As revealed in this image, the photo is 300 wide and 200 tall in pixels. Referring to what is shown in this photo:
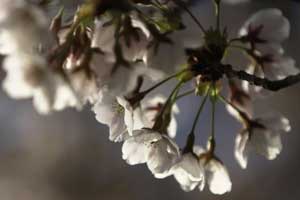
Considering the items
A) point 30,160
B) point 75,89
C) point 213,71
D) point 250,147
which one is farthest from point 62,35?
point 30,160

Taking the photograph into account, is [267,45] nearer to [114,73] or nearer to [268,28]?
[268,28]

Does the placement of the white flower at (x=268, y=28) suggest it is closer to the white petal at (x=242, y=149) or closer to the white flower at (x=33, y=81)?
the white petal at (x=242, y=149)

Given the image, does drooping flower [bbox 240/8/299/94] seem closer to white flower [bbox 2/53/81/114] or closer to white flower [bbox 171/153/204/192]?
white flower [bbox 171/153/204/192]

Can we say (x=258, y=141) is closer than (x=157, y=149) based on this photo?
No

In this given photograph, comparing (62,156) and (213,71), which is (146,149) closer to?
(213,71)

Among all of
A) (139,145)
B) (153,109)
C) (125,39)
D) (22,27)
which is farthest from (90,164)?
(22,27)

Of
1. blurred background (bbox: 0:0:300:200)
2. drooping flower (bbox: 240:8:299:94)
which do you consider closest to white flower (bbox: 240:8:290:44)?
drooping flower (bbox: 240:8:299:94)

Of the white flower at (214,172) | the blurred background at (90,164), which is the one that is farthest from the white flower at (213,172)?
the blurred background at (90,164)
